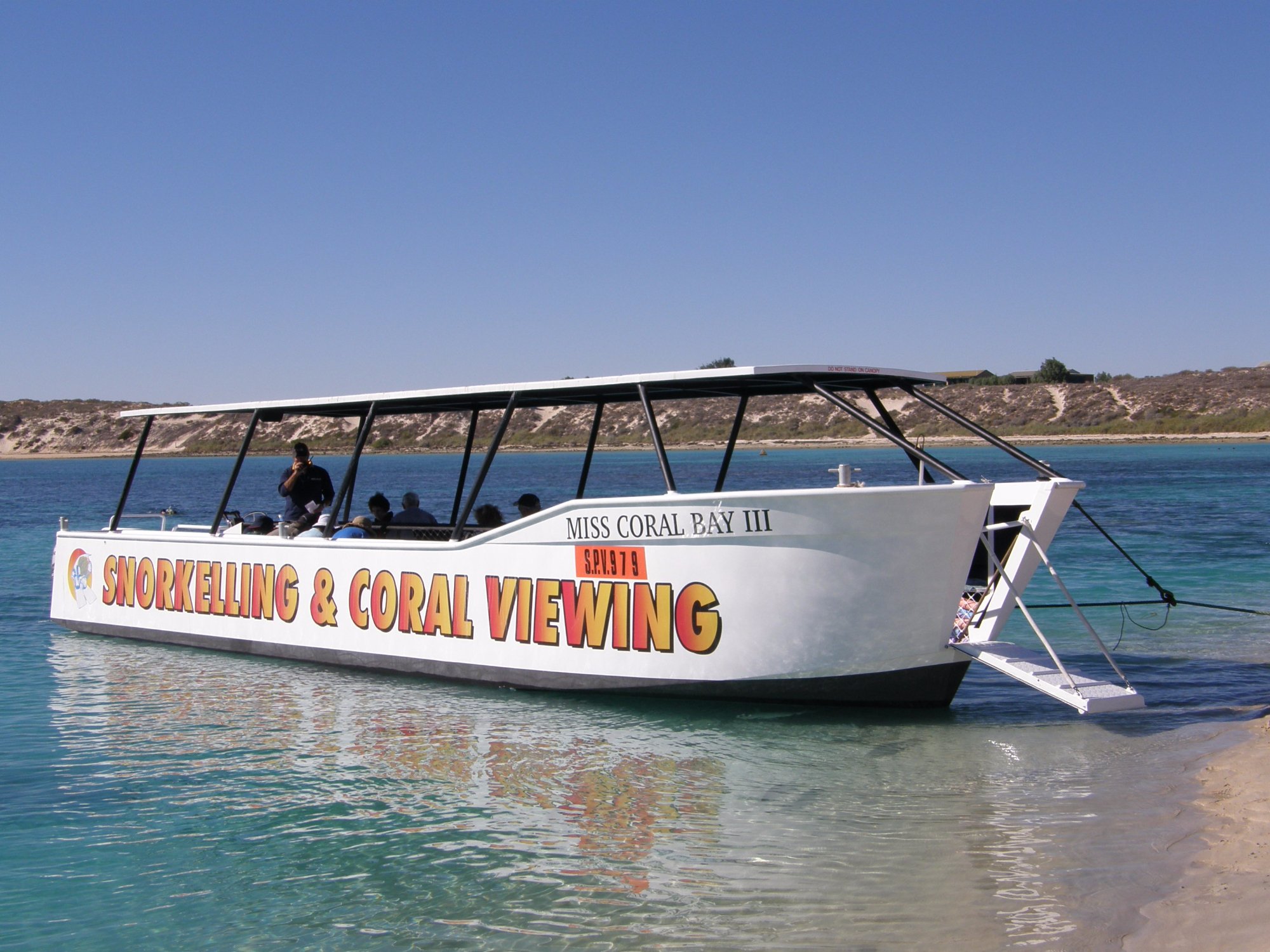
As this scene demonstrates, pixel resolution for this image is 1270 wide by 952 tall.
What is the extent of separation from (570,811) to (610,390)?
4442 mm

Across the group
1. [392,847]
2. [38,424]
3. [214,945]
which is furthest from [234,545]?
[38,424]

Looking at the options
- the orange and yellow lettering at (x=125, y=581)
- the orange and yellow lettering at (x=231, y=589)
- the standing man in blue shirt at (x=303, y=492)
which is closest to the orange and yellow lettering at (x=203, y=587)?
the orange and yellow lettering at (x=231, y=589)

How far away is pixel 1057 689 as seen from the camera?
A: 7.87 meters

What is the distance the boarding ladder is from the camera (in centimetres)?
779

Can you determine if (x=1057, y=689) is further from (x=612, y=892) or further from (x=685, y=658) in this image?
(x=612, y=892)

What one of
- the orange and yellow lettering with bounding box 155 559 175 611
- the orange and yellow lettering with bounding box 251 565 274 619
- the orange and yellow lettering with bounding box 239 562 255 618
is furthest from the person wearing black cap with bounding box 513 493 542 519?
the orange and yellow lettering with bounding box 155 559 175 611

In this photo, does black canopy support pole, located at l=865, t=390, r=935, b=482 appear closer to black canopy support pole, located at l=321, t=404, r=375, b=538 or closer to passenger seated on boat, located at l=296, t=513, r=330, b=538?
black canopy support pole, located at l=321, t=404, r=375, b=538

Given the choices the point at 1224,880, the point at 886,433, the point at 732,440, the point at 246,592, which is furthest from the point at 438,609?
the point at 1224,880

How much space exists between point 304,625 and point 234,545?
137 centimetres

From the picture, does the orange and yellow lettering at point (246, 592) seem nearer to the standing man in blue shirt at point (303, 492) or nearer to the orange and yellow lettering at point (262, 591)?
the orange and yellow lettering at point (262, 591)

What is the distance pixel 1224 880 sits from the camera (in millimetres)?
5438

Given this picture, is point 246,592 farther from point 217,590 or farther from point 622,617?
point 622,617

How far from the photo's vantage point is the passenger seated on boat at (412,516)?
11844mm

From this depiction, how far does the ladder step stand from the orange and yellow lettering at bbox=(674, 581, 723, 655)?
1.91 metres
